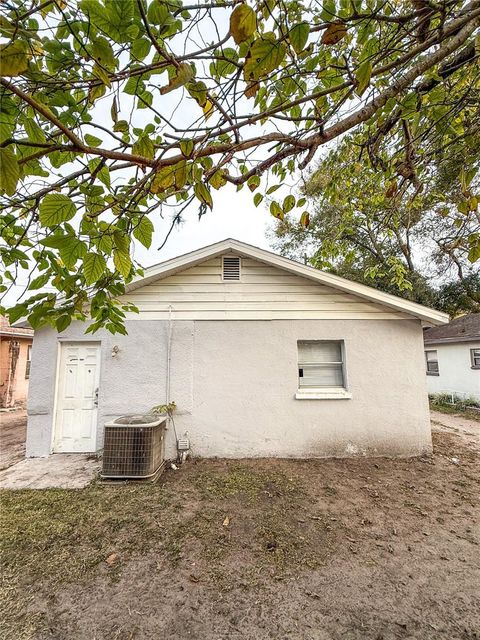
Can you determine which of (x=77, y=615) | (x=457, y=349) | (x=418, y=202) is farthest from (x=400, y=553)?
(x=457, y=349)

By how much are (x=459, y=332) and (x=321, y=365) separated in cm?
1036

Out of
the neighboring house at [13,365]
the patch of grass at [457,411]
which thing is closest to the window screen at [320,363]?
the patch of grass at [457,411]

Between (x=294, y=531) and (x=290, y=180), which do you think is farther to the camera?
(x=294, y=531)

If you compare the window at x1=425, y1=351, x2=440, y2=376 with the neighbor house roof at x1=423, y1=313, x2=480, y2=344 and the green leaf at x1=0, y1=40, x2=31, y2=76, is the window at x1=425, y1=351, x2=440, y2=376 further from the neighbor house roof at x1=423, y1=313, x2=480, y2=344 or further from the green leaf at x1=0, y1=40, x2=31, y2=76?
the green leaf at x1=0, y1=40, x2=31, y2=76

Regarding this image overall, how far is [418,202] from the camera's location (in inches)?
156

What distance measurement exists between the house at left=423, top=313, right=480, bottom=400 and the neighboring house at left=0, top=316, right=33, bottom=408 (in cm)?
1710

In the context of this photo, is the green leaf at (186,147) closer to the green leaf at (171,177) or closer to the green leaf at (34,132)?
the green leaf at (171,177)

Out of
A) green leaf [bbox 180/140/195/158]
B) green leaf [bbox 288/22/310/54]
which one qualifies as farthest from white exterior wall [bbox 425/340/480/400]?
green leaf [bbox 180/140/195/158]

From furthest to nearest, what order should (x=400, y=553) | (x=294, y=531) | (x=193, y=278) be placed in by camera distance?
(x=193, y=278) < (x=294, y=531) < (x=400, y=553)

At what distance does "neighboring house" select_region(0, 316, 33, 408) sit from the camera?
1156 cm

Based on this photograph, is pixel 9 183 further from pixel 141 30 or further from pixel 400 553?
pixel 400 553

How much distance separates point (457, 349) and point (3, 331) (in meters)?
18.7

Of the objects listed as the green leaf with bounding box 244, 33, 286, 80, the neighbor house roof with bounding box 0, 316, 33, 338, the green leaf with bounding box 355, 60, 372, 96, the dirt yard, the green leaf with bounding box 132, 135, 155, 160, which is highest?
the neighbor house roof with bounding box 0, 316, 33, 338

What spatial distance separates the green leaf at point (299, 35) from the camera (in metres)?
1.13
